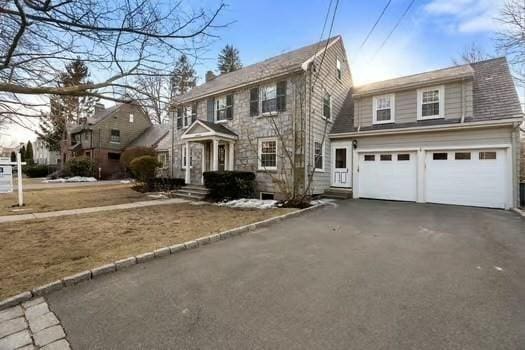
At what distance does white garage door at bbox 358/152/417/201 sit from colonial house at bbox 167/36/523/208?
0.13 ft

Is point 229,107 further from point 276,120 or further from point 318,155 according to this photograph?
point 318,155

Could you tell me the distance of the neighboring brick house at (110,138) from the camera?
25.8 metres

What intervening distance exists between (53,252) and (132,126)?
87.7ft

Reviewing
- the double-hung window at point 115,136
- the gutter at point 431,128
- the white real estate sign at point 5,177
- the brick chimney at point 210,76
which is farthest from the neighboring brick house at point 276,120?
the double-hung window at point 115,136

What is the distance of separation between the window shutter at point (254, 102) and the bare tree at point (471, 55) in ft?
53.7

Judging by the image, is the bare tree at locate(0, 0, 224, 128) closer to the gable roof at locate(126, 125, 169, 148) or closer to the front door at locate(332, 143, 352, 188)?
the front door at locate(332, 143, 352, 188)

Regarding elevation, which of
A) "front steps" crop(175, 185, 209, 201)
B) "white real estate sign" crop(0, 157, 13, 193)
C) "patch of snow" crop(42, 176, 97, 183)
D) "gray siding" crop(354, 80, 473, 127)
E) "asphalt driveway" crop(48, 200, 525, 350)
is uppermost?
"gray siding" crop(354, 80, 473, 127)

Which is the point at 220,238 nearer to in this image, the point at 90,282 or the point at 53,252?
the point at 90,282

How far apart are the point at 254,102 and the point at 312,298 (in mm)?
10623

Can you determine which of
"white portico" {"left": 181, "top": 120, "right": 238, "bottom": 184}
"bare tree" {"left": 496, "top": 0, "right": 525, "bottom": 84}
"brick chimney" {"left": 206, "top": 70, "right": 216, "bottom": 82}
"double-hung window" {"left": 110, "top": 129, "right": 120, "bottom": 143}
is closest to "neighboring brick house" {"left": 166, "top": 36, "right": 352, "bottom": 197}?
"white portico" {"left": 181, "top": 120, "right": 238, "bottom": 184}

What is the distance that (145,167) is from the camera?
49.6ft

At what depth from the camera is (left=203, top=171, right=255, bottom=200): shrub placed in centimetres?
1138

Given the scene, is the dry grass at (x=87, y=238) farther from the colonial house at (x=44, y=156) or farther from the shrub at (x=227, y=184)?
the colonial house at (x=44, y=156)

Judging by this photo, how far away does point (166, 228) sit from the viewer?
21.3ft
